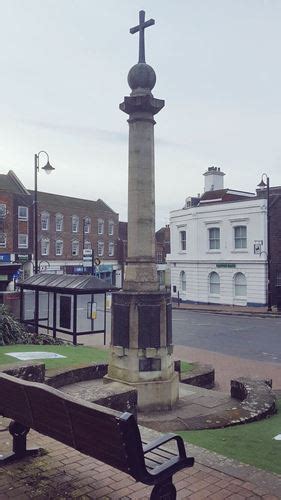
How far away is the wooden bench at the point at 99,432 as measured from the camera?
354 cm

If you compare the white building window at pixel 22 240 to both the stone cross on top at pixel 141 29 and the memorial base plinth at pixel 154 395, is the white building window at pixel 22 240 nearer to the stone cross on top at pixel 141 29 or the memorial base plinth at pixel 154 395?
the stone cross on top at pixel 141 29

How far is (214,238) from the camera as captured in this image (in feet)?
120

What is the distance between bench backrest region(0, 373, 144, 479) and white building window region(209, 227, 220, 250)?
32.3m

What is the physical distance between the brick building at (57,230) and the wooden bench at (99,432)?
38.1 meters

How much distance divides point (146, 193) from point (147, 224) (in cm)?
58

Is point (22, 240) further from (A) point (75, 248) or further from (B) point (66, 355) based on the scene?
(B) point (66, 355)

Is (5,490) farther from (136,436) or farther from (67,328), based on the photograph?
(67,328)

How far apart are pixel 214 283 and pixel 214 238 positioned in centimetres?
359

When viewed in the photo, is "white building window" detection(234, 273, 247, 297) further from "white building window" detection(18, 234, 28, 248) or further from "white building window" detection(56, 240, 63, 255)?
"white building window" detection(56, 240, 63, 255)

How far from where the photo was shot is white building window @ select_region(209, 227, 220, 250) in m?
36.2

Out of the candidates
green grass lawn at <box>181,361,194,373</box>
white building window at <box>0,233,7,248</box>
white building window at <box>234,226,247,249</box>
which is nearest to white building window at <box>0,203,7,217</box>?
white building window at <box>0,233,7,248</box>

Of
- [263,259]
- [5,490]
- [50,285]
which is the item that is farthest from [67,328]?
[263,259]

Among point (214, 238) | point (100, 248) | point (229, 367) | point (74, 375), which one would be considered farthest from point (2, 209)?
point (74, 375)

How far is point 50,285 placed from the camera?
1680cm
